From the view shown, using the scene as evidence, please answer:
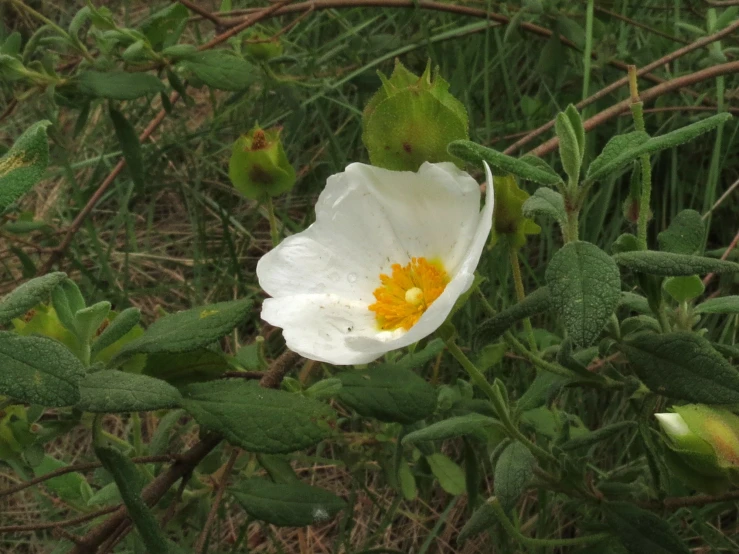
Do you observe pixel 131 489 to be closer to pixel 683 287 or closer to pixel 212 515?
pixel 212 515

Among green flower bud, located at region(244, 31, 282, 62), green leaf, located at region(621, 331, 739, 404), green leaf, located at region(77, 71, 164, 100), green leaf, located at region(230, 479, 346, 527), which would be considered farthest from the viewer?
green flower bud, located at region(244, 31, 282, 62)

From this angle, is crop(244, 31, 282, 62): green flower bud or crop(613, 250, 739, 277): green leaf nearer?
crop(613, 250, 739, 277): green leaf

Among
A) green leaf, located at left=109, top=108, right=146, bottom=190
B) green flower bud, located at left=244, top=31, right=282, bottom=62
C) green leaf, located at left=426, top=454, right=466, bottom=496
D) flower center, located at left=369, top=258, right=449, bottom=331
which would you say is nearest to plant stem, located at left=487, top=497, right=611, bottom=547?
flower center, located at left=369, top=258, right=449, bottom=331

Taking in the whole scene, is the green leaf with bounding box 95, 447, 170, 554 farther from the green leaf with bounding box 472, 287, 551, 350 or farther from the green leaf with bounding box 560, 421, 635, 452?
the green leaf with bounding box 560, 421, 635, 452

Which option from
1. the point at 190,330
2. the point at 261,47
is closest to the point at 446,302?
the point at 190,330

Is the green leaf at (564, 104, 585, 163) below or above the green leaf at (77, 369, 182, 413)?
above

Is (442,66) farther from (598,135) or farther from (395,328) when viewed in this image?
(395,328)
